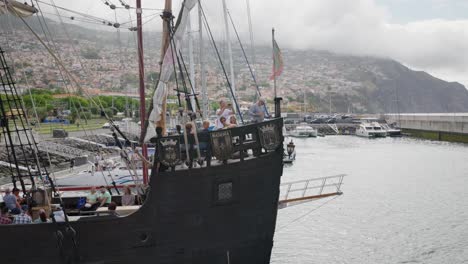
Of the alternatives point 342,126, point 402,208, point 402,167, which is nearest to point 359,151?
point 402,167

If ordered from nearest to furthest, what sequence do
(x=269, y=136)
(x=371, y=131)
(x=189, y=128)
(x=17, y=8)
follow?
(x=189, y=128) < (x=269, y=136) < (x=17, y=8) < (x=371, y=131)

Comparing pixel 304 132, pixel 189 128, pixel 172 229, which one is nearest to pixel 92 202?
pixel 172 229

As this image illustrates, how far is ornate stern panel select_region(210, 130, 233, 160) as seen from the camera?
41.5 ft

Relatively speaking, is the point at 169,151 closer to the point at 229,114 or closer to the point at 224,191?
the point at 224,191

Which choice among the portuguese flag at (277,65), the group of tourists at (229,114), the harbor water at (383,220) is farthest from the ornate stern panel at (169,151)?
the harbor water at (383,220)

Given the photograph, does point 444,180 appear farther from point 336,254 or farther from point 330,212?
point 336,254

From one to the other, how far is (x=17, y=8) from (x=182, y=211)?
6658mm

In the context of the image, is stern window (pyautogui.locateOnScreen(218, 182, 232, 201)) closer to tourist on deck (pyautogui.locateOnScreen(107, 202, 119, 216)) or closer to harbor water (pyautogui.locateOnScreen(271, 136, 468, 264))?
tourist on deck (pyautogui.locateOnScreen(107, 202, 119, 216))

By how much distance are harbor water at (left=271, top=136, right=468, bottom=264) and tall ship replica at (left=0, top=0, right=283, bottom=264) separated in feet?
19.5

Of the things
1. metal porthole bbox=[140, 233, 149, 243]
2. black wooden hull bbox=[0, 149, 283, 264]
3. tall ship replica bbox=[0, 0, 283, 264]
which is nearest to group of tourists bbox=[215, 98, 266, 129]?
tall ship replica bbox=[0, 0, 283, 264]

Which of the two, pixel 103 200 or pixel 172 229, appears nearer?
pixel 172 229

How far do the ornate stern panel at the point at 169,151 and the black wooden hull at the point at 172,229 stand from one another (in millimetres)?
268

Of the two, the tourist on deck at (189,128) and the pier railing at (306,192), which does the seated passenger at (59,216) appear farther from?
the pier railing at (306,192)

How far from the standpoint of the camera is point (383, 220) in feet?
81.6
